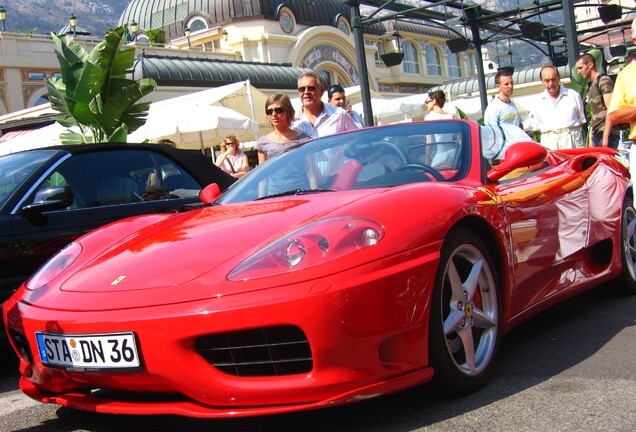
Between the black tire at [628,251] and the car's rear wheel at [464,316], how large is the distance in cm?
185

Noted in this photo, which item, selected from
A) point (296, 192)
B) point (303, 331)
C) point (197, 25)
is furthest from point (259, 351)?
point (197, 25)

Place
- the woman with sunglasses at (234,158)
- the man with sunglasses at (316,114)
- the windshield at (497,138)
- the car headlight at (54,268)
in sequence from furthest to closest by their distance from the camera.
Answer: the woman with sunglasses at (234,158), the man with sunglasses at (316,114), the windshield at (497,138), the car headlight at (54,268)

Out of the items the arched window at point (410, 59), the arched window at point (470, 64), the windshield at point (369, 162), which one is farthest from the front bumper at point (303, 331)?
the arched window at point (470, 64)

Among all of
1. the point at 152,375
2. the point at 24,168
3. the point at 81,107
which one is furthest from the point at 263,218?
the point at 81,107

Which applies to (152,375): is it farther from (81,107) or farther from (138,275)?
(81,107)

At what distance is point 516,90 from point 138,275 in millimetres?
48773

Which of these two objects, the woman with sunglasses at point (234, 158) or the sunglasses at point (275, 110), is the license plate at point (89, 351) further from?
the woman with sunglasses at point (234, 158)

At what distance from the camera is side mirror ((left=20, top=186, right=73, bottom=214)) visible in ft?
15.2

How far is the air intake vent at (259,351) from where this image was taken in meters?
2.72

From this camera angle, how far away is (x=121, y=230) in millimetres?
3844

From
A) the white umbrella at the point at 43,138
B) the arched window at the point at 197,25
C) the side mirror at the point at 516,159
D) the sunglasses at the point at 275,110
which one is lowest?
the side mirror at the point at 516,159

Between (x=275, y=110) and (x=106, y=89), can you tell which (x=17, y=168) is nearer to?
(x=275, y=110)

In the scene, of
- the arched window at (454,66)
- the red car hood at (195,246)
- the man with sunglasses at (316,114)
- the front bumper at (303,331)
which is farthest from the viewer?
the arched window at (454,66)

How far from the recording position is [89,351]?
285cm
